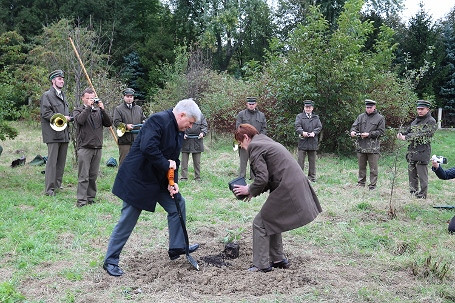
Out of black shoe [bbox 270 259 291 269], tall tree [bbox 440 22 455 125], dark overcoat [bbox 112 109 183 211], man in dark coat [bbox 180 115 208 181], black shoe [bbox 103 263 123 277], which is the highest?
tall tree [bbox 440 22 455 125]

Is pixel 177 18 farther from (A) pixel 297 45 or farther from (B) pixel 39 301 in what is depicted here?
(B) pixel 39 301

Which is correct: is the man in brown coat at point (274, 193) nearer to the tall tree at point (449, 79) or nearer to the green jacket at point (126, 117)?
the green jacket at point (126, 117)

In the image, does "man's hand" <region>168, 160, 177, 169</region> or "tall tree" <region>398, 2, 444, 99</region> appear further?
"tall tree" <region>398, 2, 444, 99</region>

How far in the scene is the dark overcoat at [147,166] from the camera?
540cm

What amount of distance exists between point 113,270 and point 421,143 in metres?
7.05

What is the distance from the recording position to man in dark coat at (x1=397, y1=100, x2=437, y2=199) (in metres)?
9.79

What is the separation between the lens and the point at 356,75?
639 inches

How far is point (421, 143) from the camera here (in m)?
9.86

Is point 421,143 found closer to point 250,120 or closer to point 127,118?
point 250,120

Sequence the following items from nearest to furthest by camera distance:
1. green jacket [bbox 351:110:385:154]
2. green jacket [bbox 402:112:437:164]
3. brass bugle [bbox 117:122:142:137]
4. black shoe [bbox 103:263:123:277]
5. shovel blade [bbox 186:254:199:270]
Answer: black shoe [bbox 103:263:123:277] < shovel blade [bbox 186:254:199:270] < green jacket [bbox 402:112:437:164] < brass bugle [bbox 117:122:142:137] < green jacket [bbox 351:110:385:154]

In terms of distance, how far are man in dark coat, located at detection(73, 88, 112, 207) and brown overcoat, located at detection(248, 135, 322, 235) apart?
4.46 m

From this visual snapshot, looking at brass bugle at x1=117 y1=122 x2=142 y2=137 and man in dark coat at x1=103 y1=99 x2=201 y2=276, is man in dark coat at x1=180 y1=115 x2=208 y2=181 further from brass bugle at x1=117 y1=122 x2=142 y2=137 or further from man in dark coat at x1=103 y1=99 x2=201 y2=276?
man in dark coat at x1=103 y1=99 x2=201 y2=276

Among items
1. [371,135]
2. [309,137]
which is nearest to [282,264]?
[371,135]

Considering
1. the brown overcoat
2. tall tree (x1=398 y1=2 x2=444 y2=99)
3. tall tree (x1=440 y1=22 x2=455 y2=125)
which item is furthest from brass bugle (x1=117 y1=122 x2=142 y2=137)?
tall tree (x1=440 y1=22 x2=455 y2=125)
